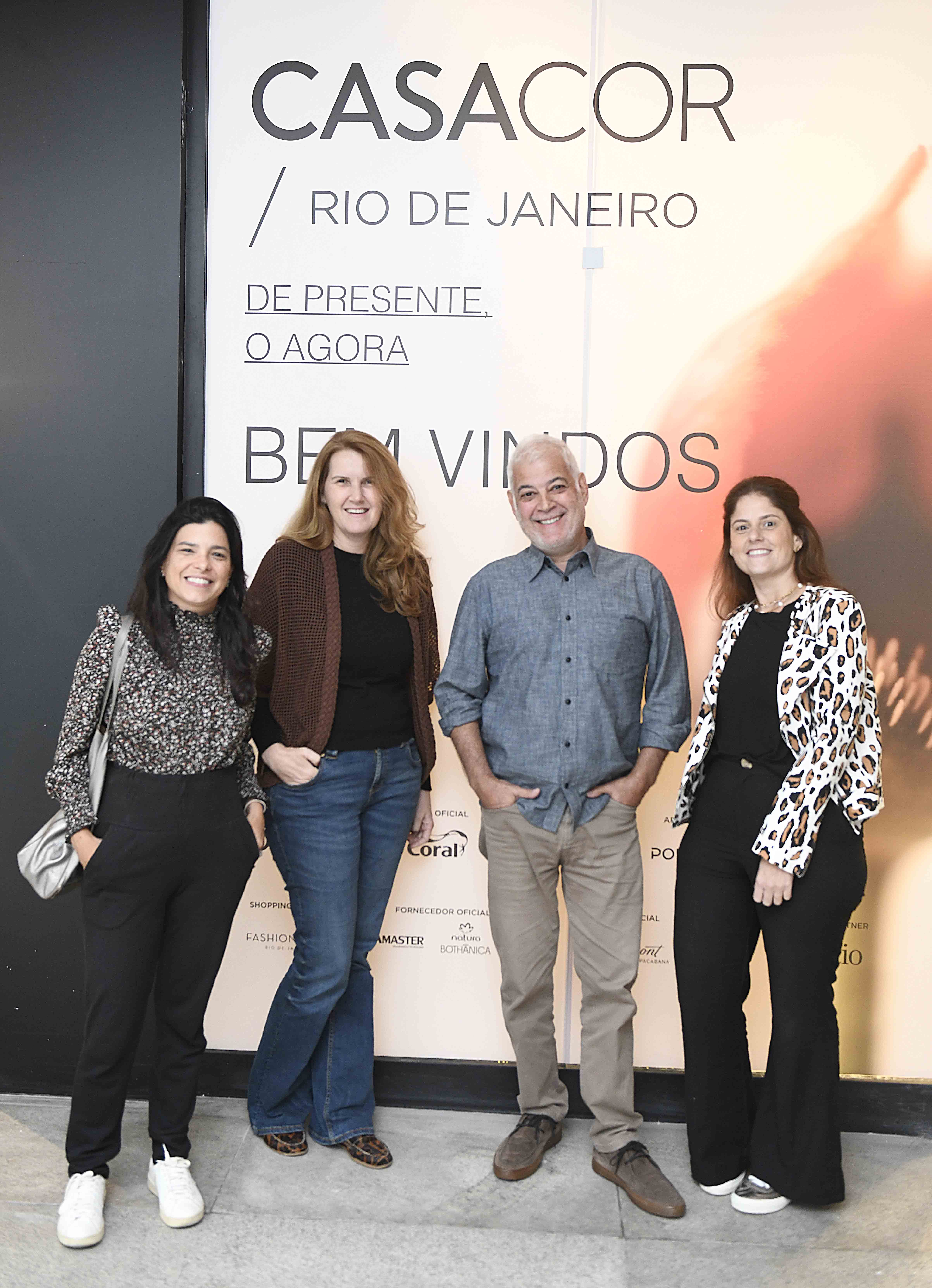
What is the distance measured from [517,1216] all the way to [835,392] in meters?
2.47

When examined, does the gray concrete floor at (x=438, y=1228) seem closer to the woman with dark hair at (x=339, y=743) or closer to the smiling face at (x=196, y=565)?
the woman with dark hair at (x=339, y=743)

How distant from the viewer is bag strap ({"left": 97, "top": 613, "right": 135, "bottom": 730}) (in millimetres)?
2312

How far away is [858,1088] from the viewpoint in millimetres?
3043

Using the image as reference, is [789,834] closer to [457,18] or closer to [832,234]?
[832,234]

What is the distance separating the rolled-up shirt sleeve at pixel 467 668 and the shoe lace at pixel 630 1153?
3.90 feet

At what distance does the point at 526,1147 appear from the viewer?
106 inches

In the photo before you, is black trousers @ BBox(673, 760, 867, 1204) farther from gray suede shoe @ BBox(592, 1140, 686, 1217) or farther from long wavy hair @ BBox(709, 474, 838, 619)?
long wavy hair @ BBox(709, 474, 838, 619)

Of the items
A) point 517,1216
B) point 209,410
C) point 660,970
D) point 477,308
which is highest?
point 477,308

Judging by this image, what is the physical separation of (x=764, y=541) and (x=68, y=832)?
1.82 metres

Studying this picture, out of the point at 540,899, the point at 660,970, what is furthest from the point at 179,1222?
the point at 660,970

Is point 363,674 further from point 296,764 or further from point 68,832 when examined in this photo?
point 68,832

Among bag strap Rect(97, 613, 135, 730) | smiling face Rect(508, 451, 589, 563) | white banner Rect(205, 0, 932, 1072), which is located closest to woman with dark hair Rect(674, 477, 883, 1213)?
smiling face Rect(508, 451, 589, 563)

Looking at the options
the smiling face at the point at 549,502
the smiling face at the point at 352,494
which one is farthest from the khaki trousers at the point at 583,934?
the smiling face at the point at 352,494

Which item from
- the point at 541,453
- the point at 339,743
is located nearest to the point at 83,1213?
the point at 339,743
